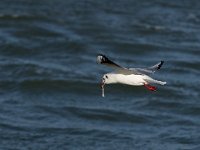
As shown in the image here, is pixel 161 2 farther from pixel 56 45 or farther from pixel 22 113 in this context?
pixel 22 113

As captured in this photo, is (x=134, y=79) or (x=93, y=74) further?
(x=93, y=74)

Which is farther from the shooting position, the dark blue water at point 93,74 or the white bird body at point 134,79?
the dark blue water at point 93,74

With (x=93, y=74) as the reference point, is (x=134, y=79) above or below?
above

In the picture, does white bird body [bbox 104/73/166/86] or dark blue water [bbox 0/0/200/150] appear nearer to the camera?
white bird body [bbox 104/73/166/86]

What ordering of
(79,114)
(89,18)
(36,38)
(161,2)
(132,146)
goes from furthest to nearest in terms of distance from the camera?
1. (161,2)
2. (89,18)
3. (36,38)
4. (79,114)
5. (132,146)

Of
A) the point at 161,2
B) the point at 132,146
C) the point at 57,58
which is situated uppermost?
the point at 161,2

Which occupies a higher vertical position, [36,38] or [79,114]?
[36,38]

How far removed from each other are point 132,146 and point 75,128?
72.8 inches

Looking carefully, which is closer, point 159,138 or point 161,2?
point 159,138

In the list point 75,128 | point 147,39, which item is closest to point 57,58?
point 147,39

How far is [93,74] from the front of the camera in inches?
987

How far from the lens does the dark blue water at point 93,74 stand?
19812mm

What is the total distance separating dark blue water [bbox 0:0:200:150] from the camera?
1981 centimetres

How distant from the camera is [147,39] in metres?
29.0
